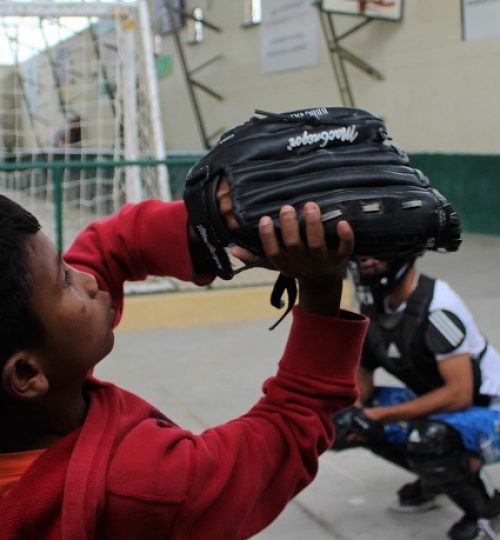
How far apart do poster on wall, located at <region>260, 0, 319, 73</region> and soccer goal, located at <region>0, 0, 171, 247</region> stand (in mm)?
4001

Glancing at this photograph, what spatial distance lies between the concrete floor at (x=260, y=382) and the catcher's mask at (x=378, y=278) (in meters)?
0.85

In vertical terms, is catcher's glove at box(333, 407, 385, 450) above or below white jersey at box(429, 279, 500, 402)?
below

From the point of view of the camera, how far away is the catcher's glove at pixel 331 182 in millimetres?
1169

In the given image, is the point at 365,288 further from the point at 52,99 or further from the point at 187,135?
the point at 187,135

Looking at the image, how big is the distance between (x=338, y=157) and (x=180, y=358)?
4.45m

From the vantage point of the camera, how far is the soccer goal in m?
6.56

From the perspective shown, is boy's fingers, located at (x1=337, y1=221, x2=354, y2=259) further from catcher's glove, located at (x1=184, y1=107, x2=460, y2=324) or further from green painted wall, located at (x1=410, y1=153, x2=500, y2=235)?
green painted wall, located at (x1=410, y1=153, x2=500, y2=235)

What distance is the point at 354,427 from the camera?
9.91 ft

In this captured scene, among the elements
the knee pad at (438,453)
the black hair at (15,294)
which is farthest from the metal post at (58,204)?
the black hair at (15,294)

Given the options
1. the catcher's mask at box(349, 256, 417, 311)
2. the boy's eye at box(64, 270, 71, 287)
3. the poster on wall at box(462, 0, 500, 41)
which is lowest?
the catcher's mask at box(349, 256, 417, 311)

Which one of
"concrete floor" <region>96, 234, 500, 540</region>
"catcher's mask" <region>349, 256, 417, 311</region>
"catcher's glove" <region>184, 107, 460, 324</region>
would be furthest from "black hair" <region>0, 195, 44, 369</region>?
"concrete floor" <region>96, 234, 500, 540</region>

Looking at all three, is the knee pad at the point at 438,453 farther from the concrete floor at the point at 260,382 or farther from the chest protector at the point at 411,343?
the concrete floor at the point at 260,382

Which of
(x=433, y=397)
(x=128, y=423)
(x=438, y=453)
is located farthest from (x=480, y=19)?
(x=128, y=423)

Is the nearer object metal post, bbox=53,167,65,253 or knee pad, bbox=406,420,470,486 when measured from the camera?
knee pad, bbox=406,420,470,486
